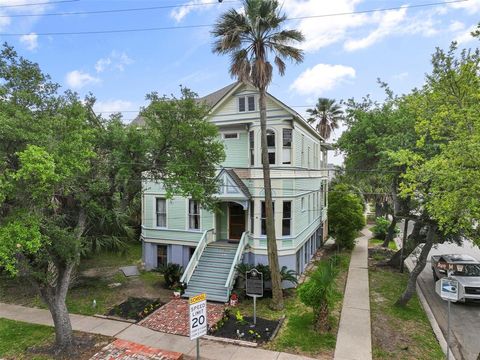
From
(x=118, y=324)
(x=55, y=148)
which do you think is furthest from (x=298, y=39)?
(x=118, y=324)

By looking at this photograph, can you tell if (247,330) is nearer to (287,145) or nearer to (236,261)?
(236,261)

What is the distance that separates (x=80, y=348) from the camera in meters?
9.93

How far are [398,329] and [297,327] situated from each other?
11.9 ft

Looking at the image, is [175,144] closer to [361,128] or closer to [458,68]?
[458,68]

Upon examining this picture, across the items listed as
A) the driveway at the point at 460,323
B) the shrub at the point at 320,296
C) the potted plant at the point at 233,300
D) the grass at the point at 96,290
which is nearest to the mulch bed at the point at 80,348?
the grass at the point at 96,290

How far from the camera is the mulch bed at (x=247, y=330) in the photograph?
10.6 meters

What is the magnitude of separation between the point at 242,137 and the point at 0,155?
1136 cm

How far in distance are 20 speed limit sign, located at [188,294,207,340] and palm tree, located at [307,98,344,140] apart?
30719 millimetres

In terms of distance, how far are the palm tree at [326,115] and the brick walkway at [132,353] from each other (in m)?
30.5

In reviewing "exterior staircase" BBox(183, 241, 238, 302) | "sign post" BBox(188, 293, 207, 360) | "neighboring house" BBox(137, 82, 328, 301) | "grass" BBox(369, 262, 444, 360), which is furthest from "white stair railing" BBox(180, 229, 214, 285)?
"grass" BBox(369, 262, 444, 360)

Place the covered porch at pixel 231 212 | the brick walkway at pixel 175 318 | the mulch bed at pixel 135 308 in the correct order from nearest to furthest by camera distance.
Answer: the brick walkway at pixel 175 318
the mulch bed at pixel 135 308
the covered porch at pixel 231 212

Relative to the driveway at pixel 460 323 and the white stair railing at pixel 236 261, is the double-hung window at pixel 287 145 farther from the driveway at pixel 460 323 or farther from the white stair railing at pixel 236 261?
the driveway at pixel 460 323

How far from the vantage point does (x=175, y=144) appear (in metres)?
12.1

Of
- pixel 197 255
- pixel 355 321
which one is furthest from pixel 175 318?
pixel 355 321
